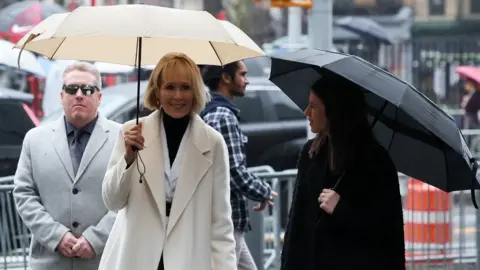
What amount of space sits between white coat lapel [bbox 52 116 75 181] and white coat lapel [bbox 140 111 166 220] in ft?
2.67

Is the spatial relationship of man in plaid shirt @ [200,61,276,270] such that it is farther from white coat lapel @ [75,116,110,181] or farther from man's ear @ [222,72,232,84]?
white coat lapel @ [75,116,110,181]

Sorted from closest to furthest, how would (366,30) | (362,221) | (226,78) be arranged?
(362,221), (226,78), (366,30)

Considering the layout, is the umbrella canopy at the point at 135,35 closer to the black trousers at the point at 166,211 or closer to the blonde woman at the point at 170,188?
the blonde woman at the point at 170,188

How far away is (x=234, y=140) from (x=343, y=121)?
1760mm

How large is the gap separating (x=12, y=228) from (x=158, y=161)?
3.46 metres

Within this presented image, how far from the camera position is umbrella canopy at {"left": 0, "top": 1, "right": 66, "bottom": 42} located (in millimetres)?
21109

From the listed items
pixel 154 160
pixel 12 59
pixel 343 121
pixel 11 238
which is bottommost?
pixel 11 238

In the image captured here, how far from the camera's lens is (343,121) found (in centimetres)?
482

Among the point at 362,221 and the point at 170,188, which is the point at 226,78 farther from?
the point at 362,221

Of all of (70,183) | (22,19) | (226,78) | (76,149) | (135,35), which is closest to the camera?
(135,35)

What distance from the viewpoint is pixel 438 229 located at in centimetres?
937

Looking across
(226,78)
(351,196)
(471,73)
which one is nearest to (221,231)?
(351,196)

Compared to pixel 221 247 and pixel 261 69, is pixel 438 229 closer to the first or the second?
pixel 221 247

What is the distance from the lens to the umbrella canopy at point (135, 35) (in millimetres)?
5047
